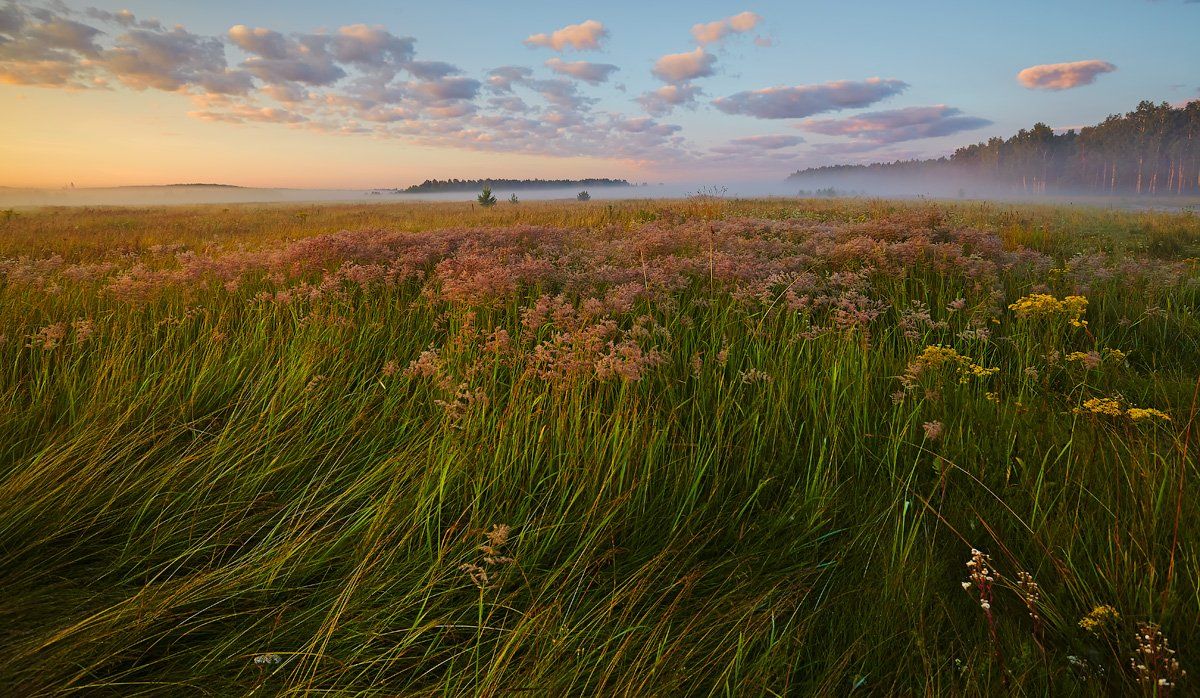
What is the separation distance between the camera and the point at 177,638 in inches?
73.2

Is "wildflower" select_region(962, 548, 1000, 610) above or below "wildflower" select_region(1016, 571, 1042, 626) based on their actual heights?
above

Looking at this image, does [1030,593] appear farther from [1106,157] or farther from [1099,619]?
[1106,157]

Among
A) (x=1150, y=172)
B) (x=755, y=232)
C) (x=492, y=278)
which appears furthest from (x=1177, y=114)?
(x=492, y=278)

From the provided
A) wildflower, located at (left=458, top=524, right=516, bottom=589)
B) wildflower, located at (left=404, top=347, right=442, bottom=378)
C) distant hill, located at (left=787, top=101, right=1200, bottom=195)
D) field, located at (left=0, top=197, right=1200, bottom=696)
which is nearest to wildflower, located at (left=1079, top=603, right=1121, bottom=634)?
field, located at (left=0, top=197, right=1200, bottom=696)

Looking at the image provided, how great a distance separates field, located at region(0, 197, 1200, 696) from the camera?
1.77 m

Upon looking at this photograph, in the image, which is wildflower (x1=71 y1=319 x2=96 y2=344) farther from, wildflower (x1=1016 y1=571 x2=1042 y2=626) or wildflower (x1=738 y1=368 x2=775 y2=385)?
wildflower (x1=1016 y1=571 x2=1042 y2=626)

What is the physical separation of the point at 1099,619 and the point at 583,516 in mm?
1744

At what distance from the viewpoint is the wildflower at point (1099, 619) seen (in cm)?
175

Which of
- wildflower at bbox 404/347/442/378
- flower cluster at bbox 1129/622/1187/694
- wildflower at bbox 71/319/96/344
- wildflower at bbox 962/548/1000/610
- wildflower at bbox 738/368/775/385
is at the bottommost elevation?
flower cluster at bbox 1129/622/1187/694

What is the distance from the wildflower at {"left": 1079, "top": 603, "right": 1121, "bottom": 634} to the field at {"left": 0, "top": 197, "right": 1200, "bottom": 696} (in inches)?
0.9

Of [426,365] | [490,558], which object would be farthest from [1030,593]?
[426,365]

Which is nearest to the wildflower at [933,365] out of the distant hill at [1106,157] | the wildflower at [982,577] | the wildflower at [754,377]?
the wildflower at [754,377]

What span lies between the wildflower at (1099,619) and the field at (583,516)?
23mm

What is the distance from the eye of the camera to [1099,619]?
1.81 meters
